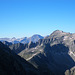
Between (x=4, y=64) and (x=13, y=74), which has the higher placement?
(x=4, y=64)

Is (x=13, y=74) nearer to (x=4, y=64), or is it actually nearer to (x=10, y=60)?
(x=4, y=64)

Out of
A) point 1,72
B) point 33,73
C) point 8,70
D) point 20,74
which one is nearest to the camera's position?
point 1,72

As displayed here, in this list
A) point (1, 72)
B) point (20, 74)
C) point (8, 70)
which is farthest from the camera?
point (20, 74)

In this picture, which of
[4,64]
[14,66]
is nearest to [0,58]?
[4,64]

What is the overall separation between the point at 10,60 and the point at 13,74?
19.7 meters

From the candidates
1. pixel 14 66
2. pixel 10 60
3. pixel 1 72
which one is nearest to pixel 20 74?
pixel 14 66

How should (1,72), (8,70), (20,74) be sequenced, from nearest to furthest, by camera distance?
(1,72), (8,70), (20,74)

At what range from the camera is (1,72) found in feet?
324

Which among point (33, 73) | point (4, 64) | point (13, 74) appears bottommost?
point (33, 73)

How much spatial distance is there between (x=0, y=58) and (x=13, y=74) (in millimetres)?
18242

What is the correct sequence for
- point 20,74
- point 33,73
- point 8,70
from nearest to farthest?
1. point 8,70
2. point 20,74
3. point 33,73

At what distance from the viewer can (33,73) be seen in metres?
171

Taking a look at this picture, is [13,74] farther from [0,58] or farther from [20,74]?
[0,58]

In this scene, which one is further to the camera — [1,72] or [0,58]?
[0,58]
